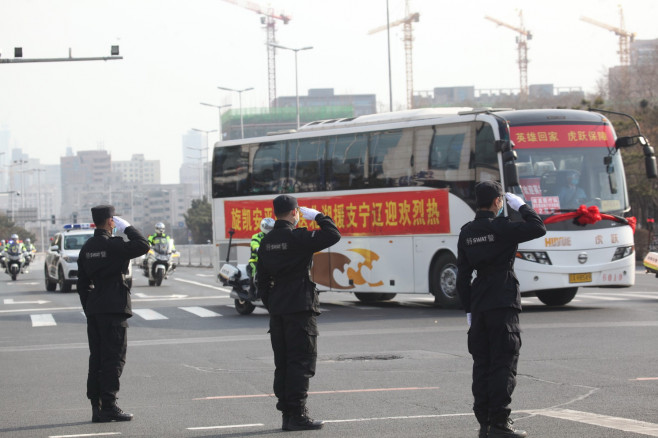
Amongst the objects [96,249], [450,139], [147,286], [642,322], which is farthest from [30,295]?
[96,249]

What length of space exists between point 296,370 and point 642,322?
410 inches

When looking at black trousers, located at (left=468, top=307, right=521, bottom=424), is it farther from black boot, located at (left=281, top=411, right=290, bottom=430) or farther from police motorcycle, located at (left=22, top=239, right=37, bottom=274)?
police motorcycle, located at (left=22, top=239, right=37, bottom=274)

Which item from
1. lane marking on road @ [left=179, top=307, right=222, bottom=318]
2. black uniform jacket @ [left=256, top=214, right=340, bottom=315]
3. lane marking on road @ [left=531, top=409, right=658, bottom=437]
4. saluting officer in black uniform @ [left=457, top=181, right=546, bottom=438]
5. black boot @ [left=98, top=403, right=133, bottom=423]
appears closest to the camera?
saluting officer in black uniform @ [left=457, top=181, right=546, bottom=438]

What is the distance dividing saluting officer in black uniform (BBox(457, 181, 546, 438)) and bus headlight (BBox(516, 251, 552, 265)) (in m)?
11.7

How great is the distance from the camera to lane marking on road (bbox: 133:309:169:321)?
22.4 m

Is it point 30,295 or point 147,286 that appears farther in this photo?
point 147,286

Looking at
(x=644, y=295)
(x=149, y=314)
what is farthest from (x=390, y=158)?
(x=644, y=295)

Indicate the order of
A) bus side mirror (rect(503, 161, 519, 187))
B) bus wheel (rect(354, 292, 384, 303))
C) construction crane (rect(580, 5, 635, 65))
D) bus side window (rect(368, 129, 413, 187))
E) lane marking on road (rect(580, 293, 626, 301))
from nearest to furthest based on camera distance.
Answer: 1. bus side mirror (rect(503, 161, 519, 187))
2. bus side window (rect(368, 129, 413, 187))
3. lane marking on road (rect(580, 293, 626, 301))
4. bus wheel (rect(354, 292, 384, 303))
5. construction crane (rect(580, 5, 635, 65))

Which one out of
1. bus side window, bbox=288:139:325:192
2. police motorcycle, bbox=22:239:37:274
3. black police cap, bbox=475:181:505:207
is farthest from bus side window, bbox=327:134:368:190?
police motorcycle, bbox=22:239:37:274

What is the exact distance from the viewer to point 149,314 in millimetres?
23328

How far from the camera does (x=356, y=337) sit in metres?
17.2

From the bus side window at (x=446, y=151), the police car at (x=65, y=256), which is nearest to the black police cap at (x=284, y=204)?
the bus side window at (x=446, y=151)

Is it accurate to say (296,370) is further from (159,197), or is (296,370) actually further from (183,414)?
(159,197)

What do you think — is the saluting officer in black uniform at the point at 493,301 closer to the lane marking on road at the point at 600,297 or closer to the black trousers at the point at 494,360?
the black trousers at the point at 494,360
